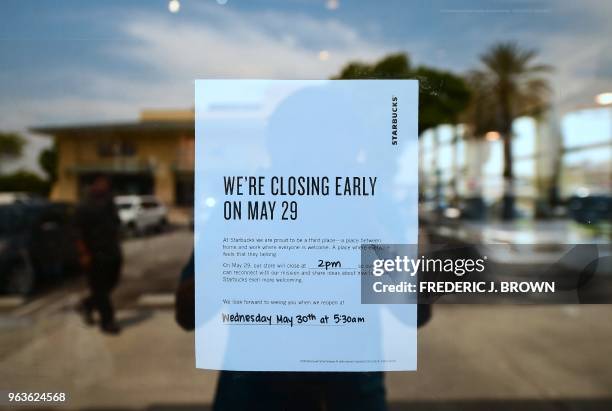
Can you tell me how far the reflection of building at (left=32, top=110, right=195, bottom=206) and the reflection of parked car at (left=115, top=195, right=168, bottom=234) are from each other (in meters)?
0.03

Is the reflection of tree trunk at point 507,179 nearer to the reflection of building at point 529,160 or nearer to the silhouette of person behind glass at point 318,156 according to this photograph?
the reflection of building at point 529,160

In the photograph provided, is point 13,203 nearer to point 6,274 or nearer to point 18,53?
point 6,274

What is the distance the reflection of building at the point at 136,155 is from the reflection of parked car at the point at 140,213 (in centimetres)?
3

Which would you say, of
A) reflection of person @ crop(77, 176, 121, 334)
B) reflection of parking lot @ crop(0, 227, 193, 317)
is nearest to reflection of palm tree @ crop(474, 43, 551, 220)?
reflection of parking lot @ crop(0, 227, 193, 317)

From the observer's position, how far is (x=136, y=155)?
1581 mm

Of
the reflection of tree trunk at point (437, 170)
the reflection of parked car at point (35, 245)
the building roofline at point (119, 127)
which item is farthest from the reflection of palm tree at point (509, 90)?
the reflection of parked car at point (35, 245)

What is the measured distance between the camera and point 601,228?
159cm

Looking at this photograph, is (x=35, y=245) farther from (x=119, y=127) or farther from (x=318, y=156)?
(x=318, y=156)

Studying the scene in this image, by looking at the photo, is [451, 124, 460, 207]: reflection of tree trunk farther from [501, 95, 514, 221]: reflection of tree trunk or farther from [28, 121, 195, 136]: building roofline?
[28, 121, 195, 136]: building roofline

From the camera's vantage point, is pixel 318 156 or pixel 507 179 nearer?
pixel 318 156

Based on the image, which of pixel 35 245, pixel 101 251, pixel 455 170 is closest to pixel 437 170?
pixel 455 170

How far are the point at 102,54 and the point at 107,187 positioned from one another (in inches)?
17.8

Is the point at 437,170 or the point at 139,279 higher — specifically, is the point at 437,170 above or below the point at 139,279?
above

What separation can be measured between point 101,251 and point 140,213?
0.60ft
